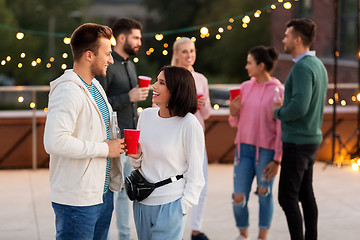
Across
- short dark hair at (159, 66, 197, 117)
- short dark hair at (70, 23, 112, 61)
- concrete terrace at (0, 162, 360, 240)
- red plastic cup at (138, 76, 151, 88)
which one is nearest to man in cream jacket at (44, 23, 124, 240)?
short dark hair at (70, 23, 112, 61)

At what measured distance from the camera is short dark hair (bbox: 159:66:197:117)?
3271mm

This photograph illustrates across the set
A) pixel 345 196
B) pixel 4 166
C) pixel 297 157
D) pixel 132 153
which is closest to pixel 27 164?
pixel 4 166

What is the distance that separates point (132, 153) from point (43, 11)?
4152 centimetres

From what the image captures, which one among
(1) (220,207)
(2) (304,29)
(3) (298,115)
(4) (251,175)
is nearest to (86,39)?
Answer: (3) (298,115)

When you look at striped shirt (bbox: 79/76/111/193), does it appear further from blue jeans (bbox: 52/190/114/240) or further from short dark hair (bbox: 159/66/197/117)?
short dark hair (bbox: 159/66/197/117)

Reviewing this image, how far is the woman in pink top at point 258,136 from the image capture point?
477 centimetres

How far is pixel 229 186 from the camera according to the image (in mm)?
7168

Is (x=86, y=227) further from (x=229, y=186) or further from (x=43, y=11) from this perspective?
(x=43, y=11)

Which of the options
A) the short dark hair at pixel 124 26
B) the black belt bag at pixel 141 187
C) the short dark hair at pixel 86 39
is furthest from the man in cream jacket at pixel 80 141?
the short dark hair at pixel 124 26

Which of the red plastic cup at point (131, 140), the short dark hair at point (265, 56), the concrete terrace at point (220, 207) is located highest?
the short dark hair at point (265, 56)

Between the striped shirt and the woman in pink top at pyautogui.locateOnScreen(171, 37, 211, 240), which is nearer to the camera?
the striped shirt

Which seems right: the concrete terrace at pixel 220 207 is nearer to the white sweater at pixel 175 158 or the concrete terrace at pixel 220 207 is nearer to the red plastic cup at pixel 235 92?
the red plastic cup at pixel 235 92

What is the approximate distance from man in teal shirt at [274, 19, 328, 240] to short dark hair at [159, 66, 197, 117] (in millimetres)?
1232

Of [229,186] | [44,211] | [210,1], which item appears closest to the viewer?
[44,211]
